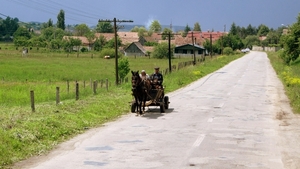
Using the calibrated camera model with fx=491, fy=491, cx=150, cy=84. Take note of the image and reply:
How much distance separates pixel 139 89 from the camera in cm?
1912

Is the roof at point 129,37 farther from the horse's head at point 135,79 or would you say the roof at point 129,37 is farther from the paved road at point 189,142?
the horse's head at point 135,79

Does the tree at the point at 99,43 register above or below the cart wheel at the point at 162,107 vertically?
above

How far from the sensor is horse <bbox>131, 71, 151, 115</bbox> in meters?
18.8

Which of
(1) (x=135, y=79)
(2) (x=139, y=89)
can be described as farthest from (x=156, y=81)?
(1) (x=135, y=79)

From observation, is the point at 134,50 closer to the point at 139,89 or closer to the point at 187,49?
the point at 187,49

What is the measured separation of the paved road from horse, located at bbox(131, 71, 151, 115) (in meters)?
0.57

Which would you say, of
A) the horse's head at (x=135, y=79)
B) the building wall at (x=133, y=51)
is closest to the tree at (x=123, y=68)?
the horse's head at (x=135, y=79)

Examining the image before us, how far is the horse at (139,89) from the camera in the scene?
18844 millimetres

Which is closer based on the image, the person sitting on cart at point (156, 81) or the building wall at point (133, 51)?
the person sitting on cart at point (156, 81)

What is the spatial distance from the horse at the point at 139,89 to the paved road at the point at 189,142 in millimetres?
574

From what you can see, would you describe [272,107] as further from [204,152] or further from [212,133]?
[204,152]

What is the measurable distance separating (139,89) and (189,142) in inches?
224

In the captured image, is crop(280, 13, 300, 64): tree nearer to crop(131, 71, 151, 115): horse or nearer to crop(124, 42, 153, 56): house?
crop(131, 71, 151, 115): horse

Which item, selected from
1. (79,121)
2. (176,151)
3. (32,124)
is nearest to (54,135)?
(32,124)
